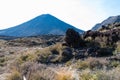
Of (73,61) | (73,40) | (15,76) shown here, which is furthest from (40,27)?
(15,76)

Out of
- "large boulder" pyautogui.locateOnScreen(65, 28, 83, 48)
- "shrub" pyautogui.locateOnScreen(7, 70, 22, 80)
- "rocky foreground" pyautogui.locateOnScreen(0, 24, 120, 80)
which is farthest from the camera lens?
"large boulder" pyautogui.locateOnScreen(65, 28, 83, 48)

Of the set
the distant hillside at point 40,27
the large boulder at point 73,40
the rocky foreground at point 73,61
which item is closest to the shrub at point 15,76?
the rocky foreground at point 73,61

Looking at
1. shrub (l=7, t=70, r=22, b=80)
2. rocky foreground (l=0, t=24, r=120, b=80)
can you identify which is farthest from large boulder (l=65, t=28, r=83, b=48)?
shrub (l=7, t=70, r=22, b=80)

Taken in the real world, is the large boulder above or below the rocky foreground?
above

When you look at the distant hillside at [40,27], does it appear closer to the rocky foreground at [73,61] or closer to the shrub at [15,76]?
the rocky foreground at [73,61]

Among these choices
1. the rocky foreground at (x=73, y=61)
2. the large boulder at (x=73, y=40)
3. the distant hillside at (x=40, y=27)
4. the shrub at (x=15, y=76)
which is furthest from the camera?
the distant hillside at (x=40, y=27)

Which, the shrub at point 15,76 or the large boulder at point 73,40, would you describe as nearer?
the shrub at point 15,76

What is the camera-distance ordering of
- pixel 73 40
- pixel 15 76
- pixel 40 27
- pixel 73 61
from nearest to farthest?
→ pixel 15 76, pixel 73 61, pixel 73 40, pixel 40 27

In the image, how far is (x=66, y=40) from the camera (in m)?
25.3

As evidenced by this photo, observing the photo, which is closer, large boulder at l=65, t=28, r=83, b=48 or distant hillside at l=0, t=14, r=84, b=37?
large boulder at l=65, t=28, r=83, b=48

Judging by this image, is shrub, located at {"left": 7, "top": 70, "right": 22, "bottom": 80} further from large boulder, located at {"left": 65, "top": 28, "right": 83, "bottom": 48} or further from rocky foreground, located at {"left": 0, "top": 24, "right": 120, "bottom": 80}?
large boulder, located at {"left": 65, "top": 28, "right": 83, "bottom": 48}

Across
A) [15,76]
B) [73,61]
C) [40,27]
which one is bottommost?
[73,61]

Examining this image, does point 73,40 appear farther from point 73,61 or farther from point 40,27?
point 40,27

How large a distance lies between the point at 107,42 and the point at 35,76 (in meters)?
11.5
